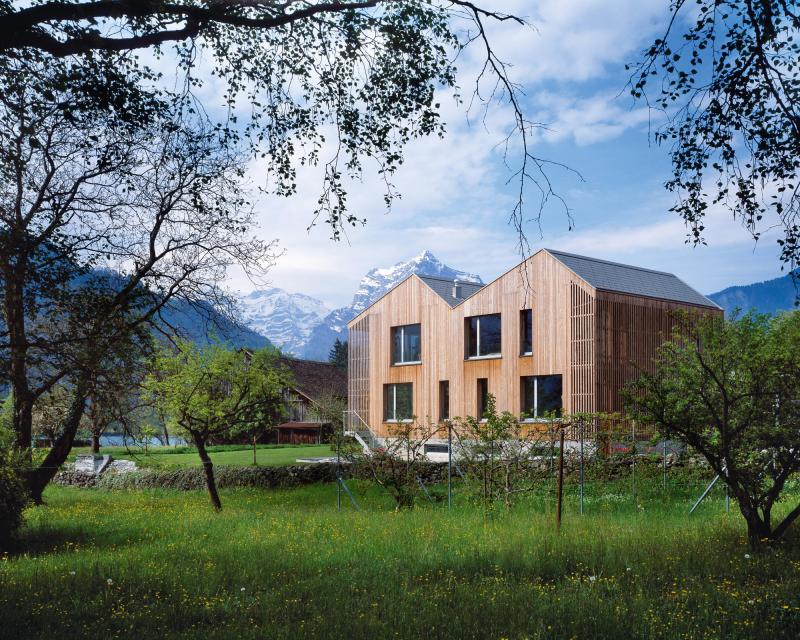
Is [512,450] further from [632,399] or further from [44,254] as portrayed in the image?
[44,254]

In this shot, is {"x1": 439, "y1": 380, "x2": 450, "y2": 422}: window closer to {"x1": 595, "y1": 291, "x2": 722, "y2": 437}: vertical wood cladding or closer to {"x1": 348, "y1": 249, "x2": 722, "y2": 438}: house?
{"x1": 348, "y1": 249, "x2": 722, "y2": 438}: house

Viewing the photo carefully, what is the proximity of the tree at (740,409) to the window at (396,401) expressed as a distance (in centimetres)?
2167

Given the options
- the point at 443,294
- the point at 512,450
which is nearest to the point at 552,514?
the point at 512,450

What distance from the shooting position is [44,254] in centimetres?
969

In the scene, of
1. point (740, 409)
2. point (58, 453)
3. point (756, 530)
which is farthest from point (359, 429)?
point (756, 530)

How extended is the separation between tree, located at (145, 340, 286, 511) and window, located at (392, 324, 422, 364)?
1367cm

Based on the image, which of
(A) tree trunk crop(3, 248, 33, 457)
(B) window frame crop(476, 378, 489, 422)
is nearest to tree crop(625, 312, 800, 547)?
(A) tree trunk crop(3, 248, 33, 457)

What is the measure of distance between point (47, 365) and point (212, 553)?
11.1 ft

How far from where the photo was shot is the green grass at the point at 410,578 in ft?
22.1

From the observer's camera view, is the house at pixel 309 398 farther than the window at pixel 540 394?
Yes

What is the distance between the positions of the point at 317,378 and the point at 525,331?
2623 cm

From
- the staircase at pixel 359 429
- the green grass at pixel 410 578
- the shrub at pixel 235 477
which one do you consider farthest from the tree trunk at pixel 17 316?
the staircase at pixel 359 429

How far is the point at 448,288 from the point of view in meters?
32.6

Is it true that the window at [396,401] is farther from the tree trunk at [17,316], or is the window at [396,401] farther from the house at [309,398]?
the tree trunk at [17,316]
